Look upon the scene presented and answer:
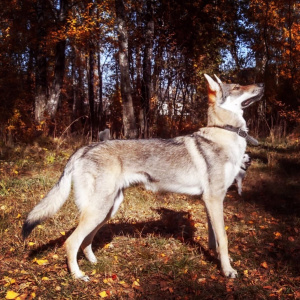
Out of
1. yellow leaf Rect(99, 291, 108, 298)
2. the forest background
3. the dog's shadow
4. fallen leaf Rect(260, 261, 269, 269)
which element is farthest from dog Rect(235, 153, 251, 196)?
the forest background

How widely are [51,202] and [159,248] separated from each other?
1629 mm

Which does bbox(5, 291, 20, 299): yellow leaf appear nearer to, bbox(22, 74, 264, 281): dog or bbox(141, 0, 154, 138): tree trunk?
bbox(22, 74, 264, 281): dog

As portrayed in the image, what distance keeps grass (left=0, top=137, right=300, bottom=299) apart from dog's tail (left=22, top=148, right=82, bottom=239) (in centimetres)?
60

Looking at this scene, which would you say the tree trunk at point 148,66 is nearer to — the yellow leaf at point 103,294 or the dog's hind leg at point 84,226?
the dog's hind leg at point 84,226

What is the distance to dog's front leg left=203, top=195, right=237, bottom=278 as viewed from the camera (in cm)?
342

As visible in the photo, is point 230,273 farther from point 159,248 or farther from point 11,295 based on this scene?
point 11,295

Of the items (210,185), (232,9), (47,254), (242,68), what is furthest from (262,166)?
(242,68)

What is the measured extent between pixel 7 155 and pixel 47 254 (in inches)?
208

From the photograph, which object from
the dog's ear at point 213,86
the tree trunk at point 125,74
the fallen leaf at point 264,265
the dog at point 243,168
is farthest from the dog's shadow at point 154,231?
the tree trunk at point 125,74

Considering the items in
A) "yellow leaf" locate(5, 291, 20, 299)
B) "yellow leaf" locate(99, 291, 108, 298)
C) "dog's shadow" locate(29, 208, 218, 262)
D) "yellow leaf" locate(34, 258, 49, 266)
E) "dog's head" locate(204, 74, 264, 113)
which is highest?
"dog's head" locate(204, 74, 264, 113)

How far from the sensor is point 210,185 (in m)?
3.62

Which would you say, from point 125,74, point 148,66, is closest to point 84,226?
point 125,74

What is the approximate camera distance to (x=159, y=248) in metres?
4.14

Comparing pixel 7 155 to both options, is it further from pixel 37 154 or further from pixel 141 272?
pixel 141 272
